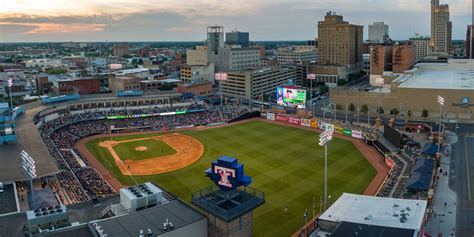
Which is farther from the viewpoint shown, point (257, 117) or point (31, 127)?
point (257, 117)

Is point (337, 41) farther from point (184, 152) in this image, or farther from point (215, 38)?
point (184, 152)

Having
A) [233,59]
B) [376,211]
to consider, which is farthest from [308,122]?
[233,59]

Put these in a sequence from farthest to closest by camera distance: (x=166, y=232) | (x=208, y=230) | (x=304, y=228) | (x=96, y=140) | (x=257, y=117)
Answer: (x=257, y=117), (x=96, y=140), (x=304, y=228), (x=208, y=230), (x=166, y=232)

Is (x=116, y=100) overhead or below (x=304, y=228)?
overhead

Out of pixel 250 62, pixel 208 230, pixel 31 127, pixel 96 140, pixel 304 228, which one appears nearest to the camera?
pixel 208 230

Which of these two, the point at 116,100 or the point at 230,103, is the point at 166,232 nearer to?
the point at 116,100

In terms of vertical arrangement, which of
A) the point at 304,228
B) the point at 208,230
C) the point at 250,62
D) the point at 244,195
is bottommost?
the point at 304,228

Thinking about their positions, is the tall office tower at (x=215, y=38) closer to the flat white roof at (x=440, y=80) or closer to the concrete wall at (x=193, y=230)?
the flat white roof at (x=440, y=80)

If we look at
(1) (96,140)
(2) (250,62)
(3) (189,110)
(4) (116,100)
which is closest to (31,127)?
(1) (96,140)

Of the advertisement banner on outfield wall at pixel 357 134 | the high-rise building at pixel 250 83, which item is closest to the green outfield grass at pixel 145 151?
the advertisement banner on outfield wall at pixel 357 134
